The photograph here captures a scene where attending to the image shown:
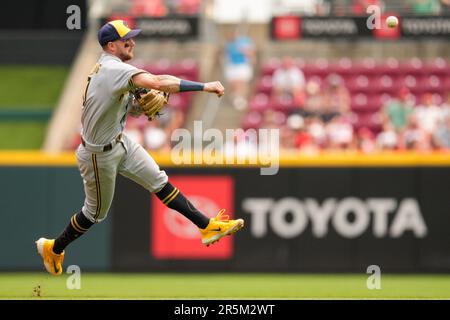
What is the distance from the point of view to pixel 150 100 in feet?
31.9

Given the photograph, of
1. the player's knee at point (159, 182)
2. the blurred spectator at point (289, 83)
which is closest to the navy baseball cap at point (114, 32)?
the player's knee at point (159, 182)

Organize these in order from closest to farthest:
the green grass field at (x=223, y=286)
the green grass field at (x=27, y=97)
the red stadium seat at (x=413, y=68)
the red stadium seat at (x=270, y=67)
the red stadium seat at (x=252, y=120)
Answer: the green grass field at (x=223, y=286), the red stadium seat at (x=252, y=120), the red stadium seat at (x=413, y=68), the red stadium seat at (x=270, y=67), the green grass field at (x=27, y=97)

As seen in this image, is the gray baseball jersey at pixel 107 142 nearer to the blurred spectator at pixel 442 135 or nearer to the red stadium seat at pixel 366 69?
the blurred spectator at pixel 442 135

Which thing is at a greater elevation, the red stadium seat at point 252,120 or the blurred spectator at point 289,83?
the blurred spectator at point 289,83

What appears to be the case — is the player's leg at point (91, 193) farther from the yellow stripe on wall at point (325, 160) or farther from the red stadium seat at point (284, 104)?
the red stadium seat at point (284, 104)

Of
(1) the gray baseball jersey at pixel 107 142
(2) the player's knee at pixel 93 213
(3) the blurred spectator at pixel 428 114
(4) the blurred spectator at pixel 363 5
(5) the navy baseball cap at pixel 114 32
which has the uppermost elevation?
(4) the blurred spectator at pixel 363 5

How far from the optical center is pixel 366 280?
1320 cm

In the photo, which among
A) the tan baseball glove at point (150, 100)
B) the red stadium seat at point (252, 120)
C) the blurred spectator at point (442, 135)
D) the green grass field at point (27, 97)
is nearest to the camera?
the tan baseball glove at point (150, 100)

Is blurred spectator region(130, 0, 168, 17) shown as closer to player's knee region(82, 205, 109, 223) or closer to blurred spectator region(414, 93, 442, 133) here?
blurred spectator region(414, 93, 442, 133)

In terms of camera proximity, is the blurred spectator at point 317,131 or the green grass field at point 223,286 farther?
the blurred spectator at point 317,131

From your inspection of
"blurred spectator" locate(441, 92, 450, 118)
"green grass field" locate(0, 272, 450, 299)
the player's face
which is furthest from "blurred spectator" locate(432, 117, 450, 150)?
the player's face

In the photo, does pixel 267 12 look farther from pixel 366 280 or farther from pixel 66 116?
pixel 366 280

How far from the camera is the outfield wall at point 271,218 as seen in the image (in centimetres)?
1439

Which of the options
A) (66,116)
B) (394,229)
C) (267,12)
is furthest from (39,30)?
(394,229)
